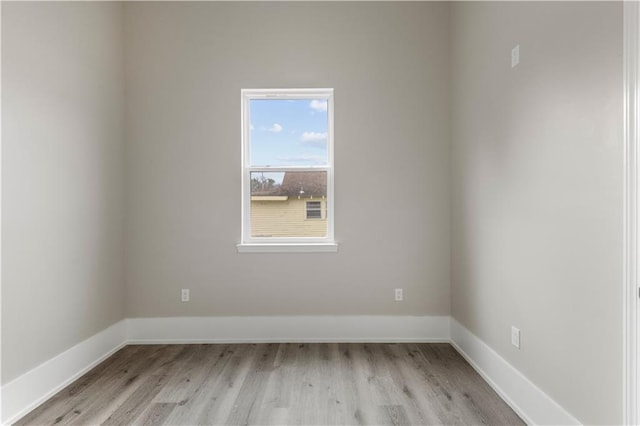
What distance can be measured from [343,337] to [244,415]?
4.45ft

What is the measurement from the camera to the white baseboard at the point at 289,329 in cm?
334

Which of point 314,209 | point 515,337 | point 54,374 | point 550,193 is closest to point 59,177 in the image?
point 54,374

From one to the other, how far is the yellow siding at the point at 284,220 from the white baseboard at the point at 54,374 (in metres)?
1.52

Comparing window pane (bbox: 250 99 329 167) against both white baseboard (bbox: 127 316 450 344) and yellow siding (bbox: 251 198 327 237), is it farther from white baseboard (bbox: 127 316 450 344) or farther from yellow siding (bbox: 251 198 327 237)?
white baseboard (bbox: 127 316 450 344)

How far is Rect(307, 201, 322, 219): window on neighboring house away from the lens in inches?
135

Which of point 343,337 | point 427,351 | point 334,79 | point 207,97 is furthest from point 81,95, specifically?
point 427,351

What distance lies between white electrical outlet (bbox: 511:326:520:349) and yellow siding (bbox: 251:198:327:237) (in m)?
1.73

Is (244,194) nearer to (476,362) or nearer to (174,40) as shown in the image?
(174,40)

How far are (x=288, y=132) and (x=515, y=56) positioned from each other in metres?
1.94

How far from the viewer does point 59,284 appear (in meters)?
A: 2.50

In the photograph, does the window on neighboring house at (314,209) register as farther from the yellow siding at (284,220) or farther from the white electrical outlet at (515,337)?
the white electrical outlet at (515,337)

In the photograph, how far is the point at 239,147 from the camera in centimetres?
334

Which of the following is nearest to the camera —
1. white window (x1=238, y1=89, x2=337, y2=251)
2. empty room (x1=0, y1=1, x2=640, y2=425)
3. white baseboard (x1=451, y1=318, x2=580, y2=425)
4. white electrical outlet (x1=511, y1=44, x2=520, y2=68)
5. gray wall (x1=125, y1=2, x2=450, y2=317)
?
empty room (x1=0, y1=1, x2=640, y2=425)

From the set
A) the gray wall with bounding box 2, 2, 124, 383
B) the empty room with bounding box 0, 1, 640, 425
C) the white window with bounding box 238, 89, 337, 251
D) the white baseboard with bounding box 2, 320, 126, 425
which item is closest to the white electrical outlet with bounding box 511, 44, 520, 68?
the empty room with bounding box 0, 1, 640, 425
